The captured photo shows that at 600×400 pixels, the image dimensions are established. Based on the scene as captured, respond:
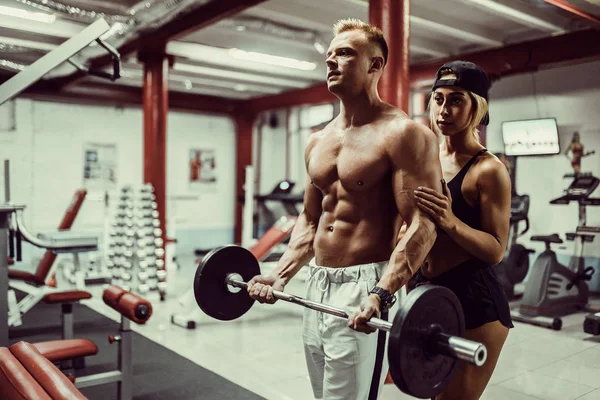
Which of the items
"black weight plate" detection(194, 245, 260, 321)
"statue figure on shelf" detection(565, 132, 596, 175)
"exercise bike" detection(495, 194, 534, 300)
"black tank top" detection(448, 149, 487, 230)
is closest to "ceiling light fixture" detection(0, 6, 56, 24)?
"black weight plate" detection(194, 245, 260, 321)

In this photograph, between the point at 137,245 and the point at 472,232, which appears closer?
the point at 472,232

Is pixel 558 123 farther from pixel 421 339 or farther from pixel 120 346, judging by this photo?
pixel 421 339

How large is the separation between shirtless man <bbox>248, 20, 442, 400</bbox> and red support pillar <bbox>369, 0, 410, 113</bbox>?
5.40 feet

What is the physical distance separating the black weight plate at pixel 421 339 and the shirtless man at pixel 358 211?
8.7 inches

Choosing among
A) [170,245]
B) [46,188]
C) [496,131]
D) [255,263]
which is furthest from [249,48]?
[255,263]

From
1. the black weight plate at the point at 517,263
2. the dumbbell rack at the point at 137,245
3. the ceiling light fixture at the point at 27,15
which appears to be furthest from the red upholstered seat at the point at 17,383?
the black weight plate at the point at 517,263

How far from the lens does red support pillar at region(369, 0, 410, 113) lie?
3.35 m

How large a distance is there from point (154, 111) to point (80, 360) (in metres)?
3.54

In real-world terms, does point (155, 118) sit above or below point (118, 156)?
above

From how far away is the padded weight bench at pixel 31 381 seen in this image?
3.41 ft

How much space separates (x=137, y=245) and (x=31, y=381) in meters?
4.89

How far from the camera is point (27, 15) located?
17.7ft

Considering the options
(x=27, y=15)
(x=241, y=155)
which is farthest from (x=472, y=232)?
(x=241, y=155)

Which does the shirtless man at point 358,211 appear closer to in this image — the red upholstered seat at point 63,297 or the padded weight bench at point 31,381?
the padded weight bench at point 31,381
